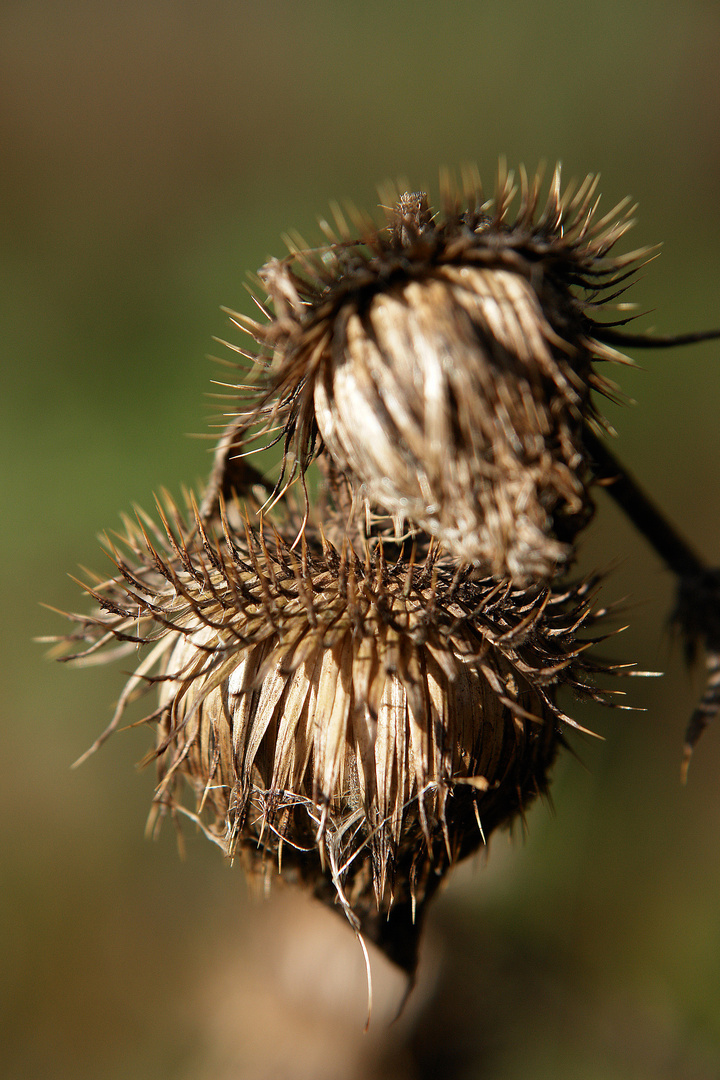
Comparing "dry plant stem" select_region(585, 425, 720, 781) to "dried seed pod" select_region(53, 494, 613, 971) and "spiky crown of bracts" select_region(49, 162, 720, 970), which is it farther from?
"dried seed pod" select_region(53, 494, 613, 971)

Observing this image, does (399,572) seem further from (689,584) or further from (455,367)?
(689,584)

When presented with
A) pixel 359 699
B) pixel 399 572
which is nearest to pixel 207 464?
pixel 399 572

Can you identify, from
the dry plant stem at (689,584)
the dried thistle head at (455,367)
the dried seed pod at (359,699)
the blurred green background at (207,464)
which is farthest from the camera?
the blurred green background at (207,464)

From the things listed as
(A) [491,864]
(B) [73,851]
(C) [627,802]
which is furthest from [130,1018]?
(C) [627,802]

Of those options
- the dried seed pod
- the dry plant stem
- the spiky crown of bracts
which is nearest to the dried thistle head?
the spiky crown of bracts

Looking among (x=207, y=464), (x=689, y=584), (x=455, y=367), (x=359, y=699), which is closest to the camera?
(x=455, y=367)

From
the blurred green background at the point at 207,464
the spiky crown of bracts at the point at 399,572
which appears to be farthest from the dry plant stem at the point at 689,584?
the blurred green background at the point at 207,464

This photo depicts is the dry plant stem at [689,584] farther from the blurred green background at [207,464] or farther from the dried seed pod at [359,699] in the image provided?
the dried seed pod at [359,699]
